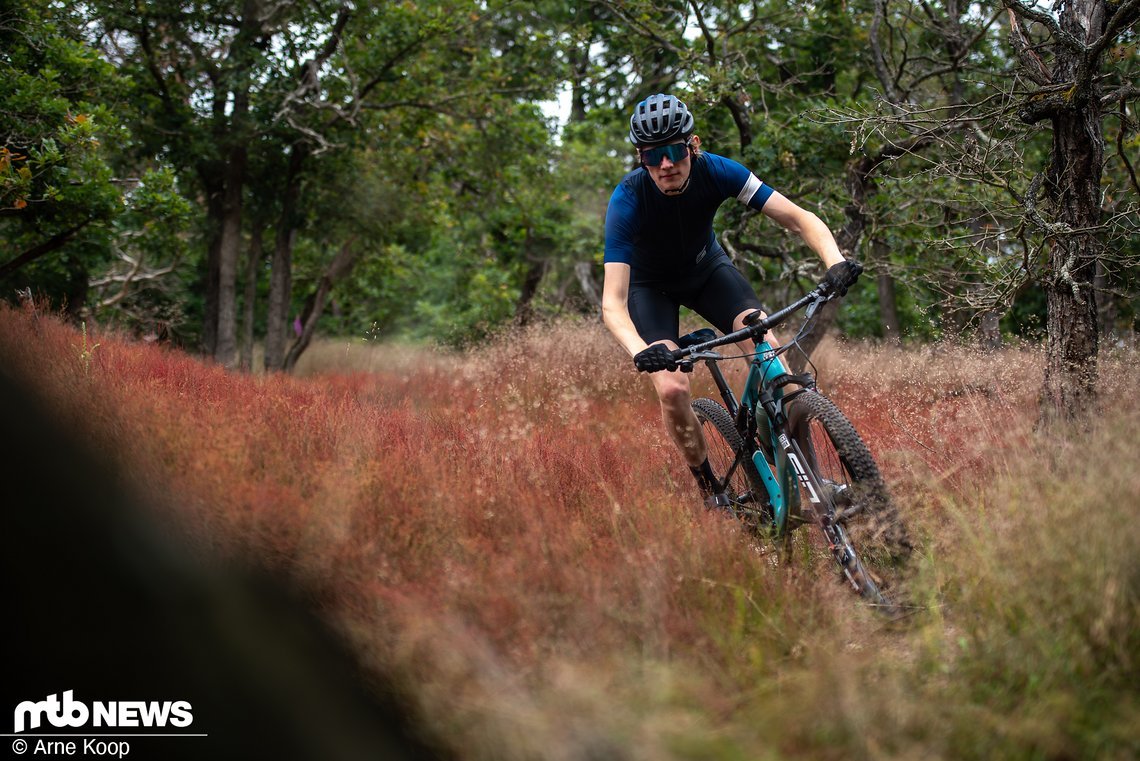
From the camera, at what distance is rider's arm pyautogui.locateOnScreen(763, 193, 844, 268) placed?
404 centimetres

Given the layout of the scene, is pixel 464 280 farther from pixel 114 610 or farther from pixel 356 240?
pixel 114 610

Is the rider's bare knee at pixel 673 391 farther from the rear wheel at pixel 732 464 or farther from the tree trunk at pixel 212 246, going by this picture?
the tree trunk at pixel 212 246

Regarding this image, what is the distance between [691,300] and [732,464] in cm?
100

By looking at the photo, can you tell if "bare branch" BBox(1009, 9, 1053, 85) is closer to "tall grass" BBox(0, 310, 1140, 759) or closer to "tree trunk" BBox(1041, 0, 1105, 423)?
"tree trunk" BBox(1041, 0, 1105, 423)

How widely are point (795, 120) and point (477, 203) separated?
11.1 meters

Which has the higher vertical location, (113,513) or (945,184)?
(945,184)

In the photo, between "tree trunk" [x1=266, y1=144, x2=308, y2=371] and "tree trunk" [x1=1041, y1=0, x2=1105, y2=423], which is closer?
"tree trunk" [x1=1041, y1=0, x2=1105, y2=423]

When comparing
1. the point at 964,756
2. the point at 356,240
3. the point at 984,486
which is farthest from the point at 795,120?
the point at 356,240

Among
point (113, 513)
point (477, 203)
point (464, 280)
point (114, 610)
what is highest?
point (477, 203)

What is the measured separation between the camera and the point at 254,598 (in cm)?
341

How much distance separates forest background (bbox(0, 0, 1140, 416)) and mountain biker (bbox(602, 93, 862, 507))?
1761 millimetres

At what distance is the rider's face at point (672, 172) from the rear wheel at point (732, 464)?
4.16 ft

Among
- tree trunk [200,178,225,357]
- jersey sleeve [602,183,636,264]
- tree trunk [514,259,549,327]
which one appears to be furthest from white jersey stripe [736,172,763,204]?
tree trunk [514,259,549,327]

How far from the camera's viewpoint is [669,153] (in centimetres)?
413
